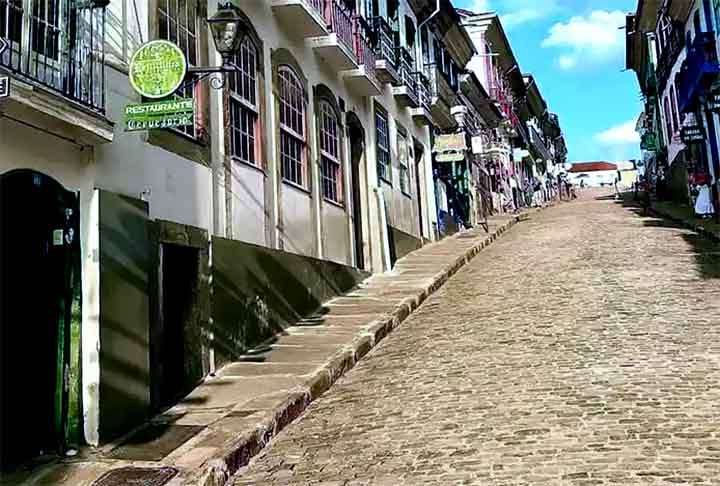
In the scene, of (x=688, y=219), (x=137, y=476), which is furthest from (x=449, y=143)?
(x=137, y=476)

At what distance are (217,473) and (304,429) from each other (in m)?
1.41

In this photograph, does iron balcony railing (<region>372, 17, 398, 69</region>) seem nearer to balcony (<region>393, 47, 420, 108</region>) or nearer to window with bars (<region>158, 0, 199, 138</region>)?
balcony (<region>393, 47, 420, 108</region>)

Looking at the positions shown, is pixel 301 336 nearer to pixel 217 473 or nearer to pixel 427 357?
pixel 427 357

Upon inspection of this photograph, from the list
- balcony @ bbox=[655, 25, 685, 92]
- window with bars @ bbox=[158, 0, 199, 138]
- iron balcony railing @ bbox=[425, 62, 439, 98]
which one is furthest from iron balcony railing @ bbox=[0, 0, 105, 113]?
balcony @ bbox=[655, 25, 685, 92]

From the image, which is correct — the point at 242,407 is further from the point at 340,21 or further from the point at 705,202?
the point at 705,202

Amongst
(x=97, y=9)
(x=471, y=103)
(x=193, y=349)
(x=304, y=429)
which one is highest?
(x=471, y=103)

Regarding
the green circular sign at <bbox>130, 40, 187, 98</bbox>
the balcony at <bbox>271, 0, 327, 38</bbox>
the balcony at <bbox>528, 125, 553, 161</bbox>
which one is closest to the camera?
the green circular sign at <bbox>130, 40, 187, 98</bbox>

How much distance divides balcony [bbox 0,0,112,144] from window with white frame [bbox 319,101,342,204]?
6.95 meters

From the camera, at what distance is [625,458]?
4598 mm

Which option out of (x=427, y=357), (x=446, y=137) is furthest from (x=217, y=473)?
(x=446, y=137)

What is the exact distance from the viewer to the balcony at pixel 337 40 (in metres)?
12.5

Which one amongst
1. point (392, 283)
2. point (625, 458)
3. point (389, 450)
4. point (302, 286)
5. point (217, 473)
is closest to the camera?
point (625, 458)

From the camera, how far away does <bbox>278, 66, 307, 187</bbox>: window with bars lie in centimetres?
1116

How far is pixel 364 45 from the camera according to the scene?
1495 centimetres
